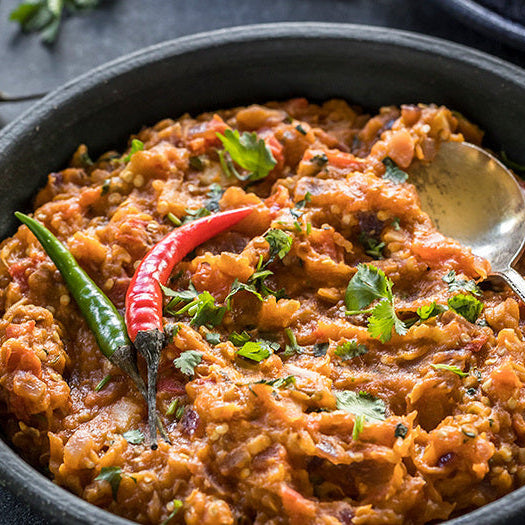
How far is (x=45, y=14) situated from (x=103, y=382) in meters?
4.84

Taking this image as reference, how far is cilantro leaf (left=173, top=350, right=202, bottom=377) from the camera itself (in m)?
4.23

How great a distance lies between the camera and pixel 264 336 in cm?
457

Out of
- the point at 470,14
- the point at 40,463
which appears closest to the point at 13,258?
the point at 40,463

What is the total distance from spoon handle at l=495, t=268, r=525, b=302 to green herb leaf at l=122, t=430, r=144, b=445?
236 centimetres

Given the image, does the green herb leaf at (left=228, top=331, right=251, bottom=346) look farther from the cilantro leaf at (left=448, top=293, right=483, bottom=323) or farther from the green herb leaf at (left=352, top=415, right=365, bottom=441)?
the cilantro leaf at (left=448, top=293, right=483, bottom=323)

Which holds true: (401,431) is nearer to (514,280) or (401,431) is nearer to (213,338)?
(213,338)

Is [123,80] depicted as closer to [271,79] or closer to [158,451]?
[271,79]

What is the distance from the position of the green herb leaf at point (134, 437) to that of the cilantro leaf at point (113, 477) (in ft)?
0.61

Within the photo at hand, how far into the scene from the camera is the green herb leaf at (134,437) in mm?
4145

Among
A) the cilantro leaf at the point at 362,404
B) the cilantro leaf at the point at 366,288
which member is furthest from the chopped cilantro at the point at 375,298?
the cilantro leaf at the point at 362,404

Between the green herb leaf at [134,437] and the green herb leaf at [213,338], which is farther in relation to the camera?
the green herb leaf at [213,338]

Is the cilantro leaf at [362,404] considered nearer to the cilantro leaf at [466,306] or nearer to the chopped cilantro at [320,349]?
the chopped cilantro at [320,349]

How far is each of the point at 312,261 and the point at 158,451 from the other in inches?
57.7

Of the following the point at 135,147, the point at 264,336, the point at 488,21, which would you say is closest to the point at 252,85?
the point at 135,147
